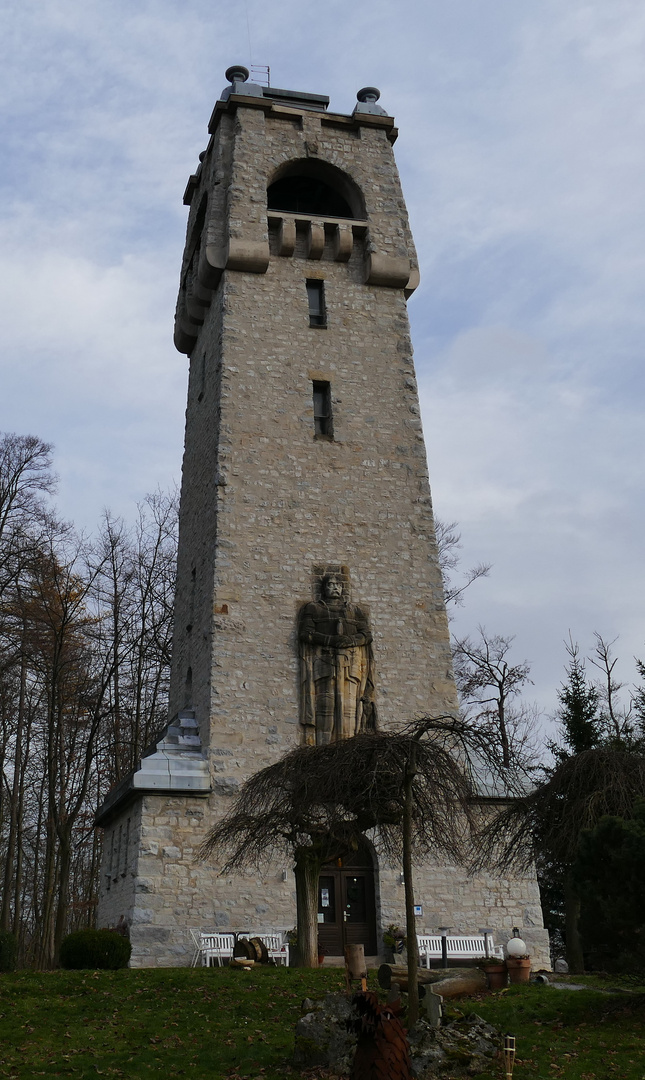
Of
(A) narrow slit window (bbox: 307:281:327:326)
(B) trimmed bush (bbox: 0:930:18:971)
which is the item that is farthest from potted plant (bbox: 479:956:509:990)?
(A) narrow slit window (bbox: 307:281:327:326)

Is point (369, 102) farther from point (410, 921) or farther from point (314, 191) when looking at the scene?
point (410, 921)

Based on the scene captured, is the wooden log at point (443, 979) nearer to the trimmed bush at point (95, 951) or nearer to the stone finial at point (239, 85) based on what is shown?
the trimmed bush at point (95, 951)

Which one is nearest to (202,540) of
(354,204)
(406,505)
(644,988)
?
(406,505)

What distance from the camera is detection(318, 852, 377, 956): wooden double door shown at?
1609 centimetres

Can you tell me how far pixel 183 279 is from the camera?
24.2m

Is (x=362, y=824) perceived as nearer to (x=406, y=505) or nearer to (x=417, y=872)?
(x=417, y=872)

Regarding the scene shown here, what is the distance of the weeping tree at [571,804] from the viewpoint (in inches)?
474

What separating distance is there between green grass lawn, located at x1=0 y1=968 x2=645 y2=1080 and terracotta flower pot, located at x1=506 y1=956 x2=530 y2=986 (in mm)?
549

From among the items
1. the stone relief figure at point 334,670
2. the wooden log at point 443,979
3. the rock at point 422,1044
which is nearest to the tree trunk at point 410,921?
the rock at point 422,1044

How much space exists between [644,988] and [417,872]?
4.04 metres

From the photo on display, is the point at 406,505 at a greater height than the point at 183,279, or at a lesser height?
lesser

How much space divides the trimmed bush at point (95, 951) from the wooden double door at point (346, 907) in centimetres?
339

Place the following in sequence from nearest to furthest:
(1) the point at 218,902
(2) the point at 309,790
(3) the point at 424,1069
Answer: (3) the point at 424,1069
(2) the point at 309,790
(1) the point at 218,902

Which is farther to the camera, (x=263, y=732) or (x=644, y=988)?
(x=263, y=732)
